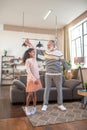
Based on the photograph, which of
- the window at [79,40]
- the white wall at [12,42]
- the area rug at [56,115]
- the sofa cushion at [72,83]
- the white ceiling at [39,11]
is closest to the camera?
the area rug at [56,115]

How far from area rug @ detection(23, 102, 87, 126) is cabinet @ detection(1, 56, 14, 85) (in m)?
4.91

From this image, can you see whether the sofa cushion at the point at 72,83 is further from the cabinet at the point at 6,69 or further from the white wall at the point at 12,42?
the white wall at the point at 12,42

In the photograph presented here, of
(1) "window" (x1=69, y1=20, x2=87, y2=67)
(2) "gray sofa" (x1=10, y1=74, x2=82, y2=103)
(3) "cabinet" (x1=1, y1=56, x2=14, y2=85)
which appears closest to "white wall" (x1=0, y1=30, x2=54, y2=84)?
(3) "cabinet" (x1=1, y1=56, x2=14, y2=85)

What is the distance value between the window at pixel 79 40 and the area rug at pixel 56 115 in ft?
11.5

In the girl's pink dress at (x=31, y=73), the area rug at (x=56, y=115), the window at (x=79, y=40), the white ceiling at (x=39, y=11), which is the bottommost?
the area rug at (x=56, y=115)

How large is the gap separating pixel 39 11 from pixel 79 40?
2429mm

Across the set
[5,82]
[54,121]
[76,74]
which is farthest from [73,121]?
[5,82]

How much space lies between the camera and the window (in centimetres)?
678

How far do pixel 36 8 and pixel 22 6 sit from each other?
555 millimetres

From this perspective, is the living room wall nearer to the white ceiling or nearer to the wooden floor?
the white ceiling

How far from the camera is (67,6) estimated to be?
5.54 meters

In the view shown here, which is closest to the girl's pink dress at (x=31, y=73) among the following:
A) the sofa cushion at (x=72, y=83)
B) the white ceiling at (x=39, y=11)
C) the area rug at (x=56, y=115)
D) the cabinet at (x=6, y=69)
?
the area rug at (x=56, y=115)

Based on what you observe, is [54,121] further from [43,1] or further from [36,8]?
[36,8]

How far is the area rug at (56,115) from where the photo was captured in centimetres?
273
